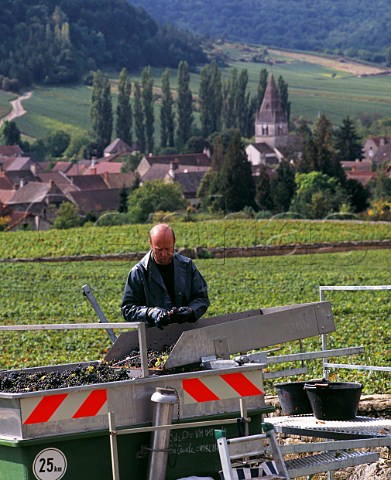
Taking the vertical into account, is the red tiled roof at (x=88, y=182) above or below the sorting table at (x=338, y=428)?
below

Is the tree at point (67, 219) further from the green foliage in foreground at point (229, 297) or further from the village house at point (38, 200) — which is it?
the green foliage in foreground at point (229, 297)

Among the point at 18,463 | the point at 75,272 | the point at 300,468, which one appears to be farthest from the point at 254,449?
the point at 75,272

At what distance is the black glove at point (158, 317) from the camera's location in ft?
29.5

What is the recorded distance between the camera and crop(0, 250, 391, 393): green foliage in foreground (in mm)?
A: 20750

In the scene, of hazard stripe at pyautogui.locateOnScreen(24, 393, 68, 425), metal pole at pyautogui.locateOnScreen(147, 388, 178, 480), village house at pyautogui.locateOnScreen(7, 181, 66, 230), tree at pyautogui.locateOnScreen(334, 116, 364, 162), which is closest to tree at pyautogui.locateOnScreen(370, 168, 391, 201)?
village house at pyautogui.locateOnScreen(7, 181, 66, 230)

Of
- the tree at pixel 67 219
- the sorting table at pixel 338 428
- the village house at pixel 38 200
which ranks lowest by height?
the village house at pixel 38 200

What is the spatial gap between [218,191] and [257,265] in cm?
5408

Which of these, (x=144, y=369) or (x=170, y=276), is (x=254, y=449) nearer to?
(x=144, y=369)

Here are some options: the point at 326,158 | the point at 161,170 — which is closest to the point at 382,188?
the point at 326,158

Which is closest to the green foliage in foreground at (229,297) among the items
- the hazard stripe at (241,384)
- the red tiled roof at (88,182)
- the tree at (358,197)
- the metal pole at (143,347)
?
the hazard stripe at (241,384)

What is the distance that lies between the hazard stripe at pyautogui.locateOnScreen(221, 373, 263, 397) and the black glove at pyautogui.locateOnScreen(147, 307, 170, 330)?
0.94 meters

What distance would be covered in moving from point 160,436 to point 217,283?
31385 mm

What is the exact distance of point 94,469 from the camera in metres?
7.76

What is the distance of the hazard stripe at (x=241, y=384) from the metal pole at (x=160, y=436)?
1.67 ft
